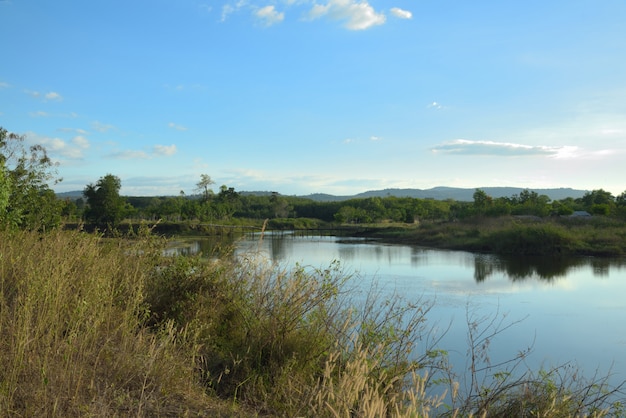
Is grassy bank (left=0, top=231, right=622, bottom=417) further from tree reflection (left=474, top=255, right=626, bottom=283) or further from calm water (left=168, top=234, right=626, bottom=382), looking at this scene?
tree reflection (left=474, top=255, right=626, bottom=283)

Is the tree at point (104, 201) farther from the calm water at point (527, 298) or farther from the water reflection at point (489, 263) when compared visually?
the calm water at point (527, 298)

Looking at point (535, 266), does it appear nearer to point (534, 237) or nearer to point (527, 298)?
point (534, 237)

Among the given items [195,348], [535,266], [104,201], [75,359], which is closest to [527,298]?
[535,266]

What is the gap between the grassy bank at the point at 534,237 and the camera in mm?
27062

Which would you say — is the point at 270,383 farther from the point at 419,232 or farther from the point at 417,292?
the point at 419,232

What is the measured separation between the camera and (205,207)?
5262cm

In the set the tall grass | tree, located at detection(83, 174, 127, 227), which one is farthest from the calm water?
tree, located at detection(83, 174, 127, 227)

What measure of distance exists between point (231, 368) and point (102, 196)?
112ft

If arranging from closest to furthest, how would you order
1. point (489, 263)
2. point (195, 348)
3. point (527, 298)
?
point (195, 348)
point (527, 298)
point (489, 263)

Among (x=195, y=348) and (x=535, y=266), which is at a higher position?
(x=195, y=348)

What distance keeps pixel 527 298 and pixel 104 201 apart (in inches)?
1149

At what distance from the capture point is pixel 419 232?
129 ft

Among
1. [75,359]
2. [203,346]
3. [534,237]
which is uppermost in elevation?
[75,359]

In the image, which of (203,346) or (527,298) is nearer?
(203,346)
